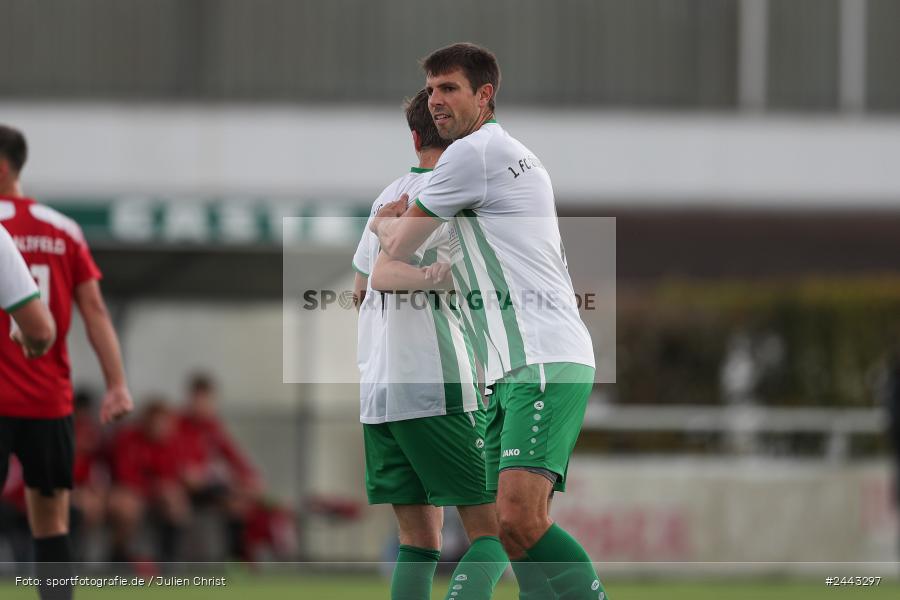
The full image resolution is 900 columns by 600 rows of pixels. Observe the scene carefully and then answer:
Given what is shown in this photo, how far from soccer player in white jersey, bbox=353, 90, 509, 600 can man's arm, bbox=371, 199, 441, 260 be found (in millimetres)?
166

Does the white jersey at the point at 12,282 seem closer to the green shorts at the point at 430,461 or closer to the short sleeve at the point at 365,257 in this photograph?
the short sleeve at the point at 365,257

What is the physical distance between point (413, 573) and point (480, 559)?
402 millimetres

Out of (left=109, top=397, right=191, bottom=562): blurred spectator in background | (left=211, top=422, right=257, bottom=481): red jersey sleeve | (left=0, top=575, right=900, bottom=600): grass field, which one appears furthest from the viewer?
(left=211, top=422, right=257, bottom=481): red jersey sleeve

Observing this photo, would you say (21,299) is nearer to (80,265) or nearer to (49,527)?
(80,265)

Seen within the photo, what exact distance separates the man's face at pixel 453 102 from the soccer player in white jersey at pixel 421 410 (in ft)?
0.91

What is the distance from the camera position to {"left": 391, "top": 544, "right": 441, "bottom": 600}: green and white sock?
580cm

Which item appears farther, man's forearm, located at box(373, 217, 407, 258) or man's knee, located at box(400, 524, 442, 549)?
man's knee, located at box(400, 524, 442, 549)

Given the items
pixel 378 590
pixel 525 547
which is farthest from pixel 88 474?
pixel 525 547

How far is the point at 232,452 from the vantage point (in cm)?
1338

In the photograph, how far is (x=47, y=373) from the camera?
6727 millimetres

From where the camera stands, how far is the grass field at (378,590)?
33.0ft

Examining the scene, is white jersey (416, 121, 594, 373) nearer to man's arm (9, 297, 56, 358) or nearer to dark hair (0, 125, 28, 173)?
man's arm (9, 297, 56, 358)

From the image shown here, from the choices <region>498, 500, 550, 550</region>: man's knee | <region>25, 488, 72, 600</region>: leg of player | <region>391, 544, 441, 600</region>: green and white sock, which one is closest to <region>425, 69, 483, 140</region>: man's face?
<region>498, 500, 550, 550</region>: man's knee

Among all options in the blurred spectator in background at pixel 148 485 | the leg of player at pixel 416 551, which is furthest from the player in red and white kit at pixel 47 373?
the blurred spectator in background at pixel 148 485
